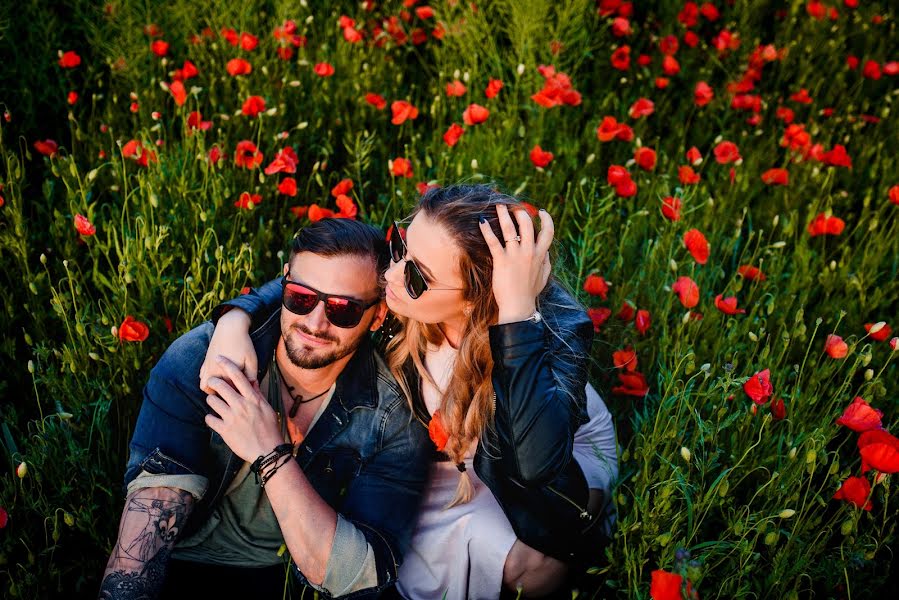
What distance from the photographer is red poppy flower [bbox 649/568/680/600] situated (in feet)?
4.94

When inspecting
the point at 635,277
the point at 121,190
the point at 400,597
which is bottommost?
the point at 400,597

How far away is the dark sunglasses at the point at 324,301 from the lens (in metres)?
1.97

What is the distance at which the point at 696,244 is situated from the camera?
2.50 metres

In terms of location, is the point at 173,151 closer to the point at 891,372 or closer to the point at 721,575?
the point at 721,575

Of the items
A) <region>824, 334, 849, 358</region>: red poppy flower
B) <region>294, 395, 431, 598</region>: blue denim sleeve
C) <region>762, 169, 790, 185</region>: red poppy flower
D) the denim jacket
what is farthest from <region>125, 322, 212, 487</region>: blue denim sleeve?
<region>762, 169, 790, 185</region>: red poppy flower

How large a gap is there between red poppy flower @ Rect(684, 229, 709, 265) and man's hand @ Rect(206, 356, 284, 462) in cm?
145

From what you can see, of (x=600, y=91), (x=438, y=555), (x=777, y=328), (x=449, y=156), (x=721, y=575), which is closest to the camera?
(x=721, y=575)

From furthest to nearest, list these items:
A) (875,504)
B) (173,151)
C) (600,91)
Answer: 1. (600,91)
2. (173,151)
3. (875,504)

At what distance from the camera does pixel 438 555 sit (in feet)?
6.93

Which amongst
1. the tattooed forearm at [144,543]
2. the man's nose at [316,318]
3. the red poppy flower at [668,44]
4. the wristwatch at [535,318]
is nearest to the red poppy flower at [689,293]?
the wristwatch at [535,318]

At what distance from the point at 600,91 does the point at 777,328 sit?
1853mm

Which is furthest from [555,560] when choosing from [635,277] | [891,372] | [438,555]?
[891,372]

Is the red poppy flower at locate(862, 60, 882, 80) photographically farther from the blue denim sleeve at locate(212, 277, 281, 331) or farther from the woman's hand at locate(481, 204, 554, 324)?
the blue denim sleeve at locate(212, 277, 281, 331)

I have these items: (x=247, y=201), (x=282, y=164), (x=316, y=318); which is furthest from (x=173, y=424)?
(x=282, y=164)
